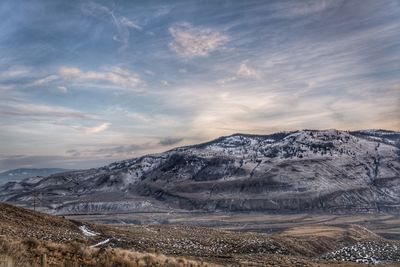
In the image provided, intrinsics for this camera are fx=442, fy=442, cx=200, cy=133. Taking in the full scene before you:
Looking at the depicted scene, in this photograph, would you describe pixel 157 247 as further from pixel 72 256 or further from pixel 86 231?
pixel 72 256

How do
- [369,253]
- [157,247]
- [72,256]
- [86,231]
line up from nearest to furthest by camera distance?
[72,256] < [157,247] < [86,231] < [369,253]

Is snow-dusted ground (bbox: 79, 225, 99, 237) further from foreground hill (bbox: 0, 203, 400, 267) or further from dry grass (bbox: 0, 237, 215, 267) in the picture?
dry grass (bbox: 0, 237, 215, 267)

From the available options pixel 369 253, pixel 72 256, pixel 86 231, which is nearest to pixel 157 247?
pixel 86 231

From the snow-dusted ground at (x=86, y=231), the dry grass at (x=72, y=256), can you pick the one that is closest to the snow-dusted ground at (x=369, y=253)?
the snow-dusted ground at (x=86, y=231)

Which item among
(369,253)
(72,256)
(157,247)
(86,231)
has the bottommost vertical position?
(369,253)

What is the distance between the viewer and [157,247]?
53.7 meters

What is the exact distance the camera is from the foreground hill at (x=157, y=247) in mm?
25000

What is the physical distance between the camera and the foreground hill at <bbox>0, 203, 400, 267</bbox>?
25000 mm

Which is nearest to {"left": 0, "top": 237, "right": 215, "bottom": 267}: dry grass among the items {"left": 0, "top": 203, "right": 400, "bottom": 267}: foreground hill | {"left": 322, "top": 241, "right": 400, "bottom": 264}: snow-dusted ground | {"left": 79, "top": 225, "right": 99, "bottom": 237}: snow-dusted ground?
{"left": 0, "top": 203, "right": 400, "bottom": 267}: foreground hill

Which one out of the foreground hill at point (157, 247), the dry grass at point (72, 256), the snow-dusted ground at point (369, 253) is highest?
the dry grass at point (72, 256)

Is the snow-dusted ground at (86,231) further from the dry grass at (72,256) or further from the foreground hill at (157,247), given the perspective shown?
the dry grass at (72,256)

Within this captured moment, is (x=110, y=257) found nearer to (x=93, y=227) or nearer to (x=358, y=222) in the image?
(x=93, y=227)

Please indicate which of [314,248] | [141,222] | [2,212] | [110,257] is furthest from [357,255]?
[141,222]

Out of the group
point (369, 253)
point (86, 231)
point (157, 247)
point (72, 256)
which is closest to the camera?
point (72, 256)
